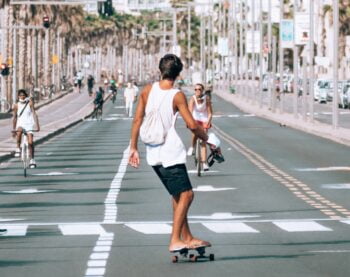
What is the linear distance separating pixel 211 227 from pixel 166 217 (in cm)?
171

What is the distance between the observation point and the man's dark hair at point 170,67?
14711mm

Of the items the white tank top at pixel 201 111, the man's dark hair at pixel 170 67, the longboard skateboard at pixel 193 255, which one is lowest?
the longboard skateboard at pixel 193 255

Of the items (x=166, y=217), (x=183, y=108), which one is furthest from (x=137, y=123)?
(x=166, y=217)

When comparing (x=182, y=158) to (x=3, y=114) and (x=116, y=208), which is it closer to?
(x=116, y=208)

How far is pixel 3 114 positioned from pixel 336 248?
61.6 meters

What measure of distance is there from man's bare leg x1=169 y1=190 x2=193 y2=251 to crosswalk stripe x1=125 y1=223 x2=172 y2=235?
10.4 ft

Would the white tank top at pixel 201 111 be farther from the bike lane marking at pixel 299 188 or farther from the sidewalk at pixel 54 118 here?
the sidewalk at pixel 54 118

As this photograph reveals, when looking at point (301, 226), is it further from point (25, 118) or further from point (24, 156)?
point (25, 118)

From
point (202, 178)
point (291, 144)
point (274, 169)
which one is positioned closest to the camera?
point (202, 178)

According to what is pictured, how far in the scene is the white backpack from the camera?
48.4 ft

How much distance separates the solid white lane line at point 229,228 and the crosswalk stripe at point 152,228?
1.68 feet

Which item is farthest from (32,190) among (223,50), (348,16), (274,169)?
(223,50)

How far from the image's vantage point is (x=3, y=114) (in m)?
76.6

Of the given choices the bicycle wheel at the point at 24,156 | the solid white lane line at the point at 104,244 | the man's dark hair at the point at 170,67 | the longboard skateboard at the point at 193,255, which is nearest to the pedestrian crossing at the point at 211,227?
the solid white lane line at the point at 104,244
